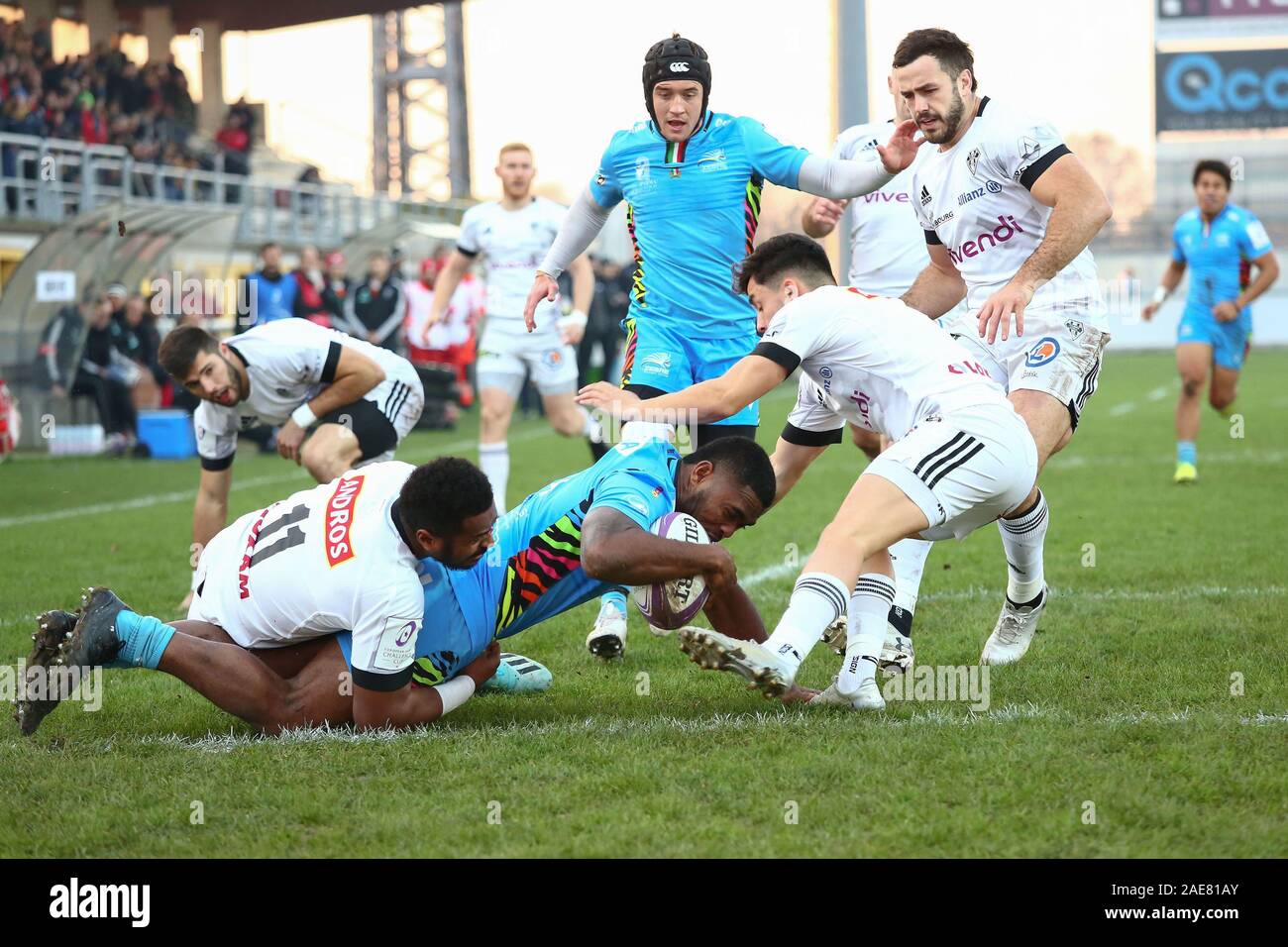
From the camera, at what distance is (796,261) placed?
17.2ft

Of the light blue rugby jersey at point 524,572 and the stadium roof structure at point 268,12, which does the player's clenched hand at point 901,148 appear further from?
the stadium roof structure at point 268,12

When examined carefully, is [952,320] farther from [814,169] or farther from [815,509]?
[815,509]

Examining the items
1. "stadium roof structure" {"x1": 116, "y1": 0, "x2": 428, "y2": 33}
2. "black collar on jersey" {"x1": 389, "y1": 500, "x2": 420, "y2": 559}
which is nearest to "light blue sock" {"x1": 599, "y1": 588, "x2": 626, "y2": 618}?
"black collar on jersey" {"x1": 389, "y1": 500, "x2": 420, "y2": 559}

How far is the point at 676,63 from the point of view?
21.0 ft

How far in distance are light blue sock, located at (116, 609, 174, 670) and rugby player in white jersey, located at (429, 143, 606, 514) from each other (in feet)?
16.2

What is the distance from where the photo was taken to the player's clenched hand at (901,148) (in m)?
5.96

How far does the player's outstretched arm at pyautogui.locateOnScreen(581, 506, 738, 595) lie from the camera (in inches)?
181

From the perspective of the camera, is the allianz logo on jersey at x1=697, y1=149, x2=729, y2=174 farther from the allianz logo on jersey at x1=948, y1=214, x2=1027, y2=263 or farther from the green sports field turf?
the green sports field turf

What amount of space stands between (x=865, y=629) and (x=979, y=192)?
6.23 ft

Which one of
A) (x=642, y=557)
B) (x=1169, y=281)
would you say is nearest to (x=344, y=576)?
(x=642, y=557)

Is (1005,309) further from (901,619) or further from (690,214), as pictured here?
(690,214)

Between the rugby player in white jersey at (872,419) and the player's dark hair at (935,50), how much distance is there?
3.10 feet

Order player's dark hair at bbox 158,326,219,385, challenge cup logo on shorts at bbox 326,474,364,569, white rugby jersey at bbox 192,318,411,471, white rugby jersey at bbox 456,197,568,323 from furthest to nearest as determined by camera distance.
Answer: white rugby jersey at bbox 456,197,568,323 < white rugby jersey at bbox 192,318,411,471 < player's dark hair at bbox 158,326,219,385 < challenge cup logo on shorts at bbox 326,474,364,569

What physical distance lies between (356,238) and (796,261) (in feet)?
64.7
